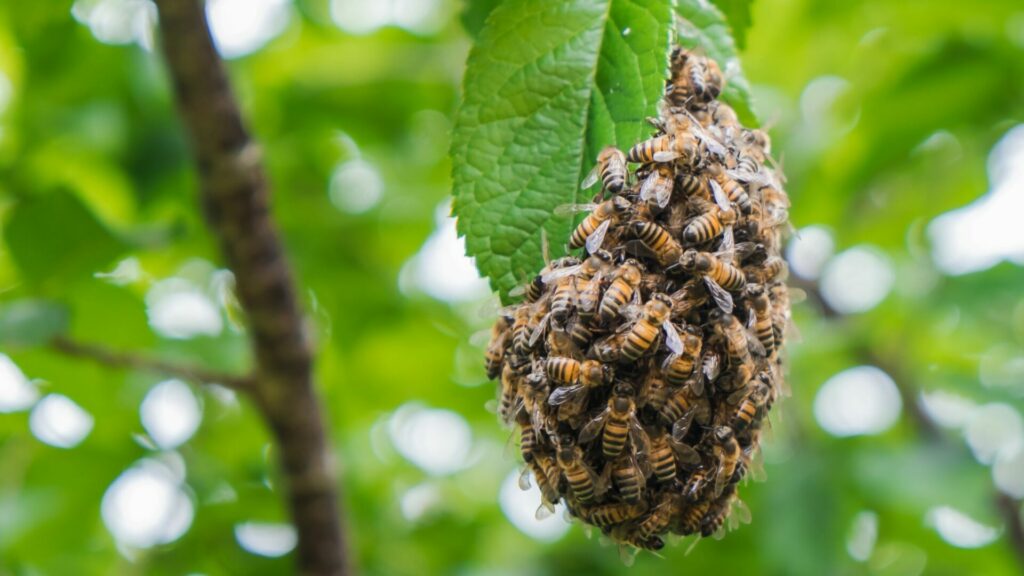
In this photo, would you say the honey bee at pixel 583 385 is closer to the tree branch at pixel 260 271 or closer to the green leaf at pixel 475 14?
the green leaf at pixel 475 14

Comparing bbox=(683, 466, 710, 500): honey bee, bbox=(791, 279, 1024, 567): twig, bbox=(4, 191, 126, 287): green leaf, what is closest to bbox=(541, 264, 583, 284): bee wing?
bbox=(683, 466, 710, 500): honey bee

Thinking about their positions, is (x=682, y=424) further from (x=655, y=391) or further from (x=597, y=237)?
(x=597, y=237)

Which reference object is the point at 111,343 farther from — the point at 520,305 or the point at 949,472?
the point at 949,472

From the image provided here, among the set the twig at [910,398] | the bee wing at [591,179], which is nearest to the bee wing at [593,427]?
the bee wing at [591,179]

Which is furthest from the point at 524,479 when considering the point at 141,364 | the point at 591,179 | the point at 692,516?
the point at 141,364

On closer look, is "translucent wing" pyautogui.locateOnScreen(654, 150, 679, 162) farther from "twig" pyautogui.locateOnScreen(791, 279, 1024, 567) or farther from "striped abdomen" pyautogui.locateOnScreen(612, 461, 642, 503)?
"twig" pyautogui.locateOnScreen(791, 279, 1024, 567)

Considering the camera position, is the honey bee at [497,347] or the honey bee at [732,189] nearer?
the honey bee at [732,189]
